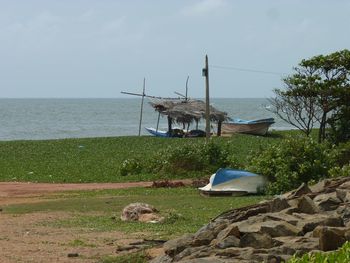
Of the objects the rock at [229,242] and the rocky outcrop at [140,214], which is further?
the rocky outcrop at [140,214]

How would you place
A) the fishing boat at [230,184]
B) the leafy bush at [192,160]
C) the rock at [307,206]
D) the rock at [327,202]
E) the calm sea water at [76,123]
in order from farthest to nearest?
1. the calm sea water at [76,123]
2. the leafy bush at [192,160]
3. the fishing boat at [230,184]
4. the rock at [327,202]
5. the rock at [307,206]

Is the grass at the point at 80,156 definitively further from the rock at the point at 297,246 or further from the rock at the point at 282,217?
the rock at the point at 297,246

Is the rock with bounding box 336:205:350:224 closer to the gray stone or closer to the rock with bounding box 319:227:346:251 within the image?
the gray stone

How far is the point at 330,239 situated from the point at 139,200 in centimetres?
1088

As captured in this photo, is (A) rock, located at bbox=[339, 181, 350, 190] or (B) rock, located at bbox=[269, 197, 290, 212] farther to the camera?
(A) rock, located at bbox=[339, 181, 350, 190]

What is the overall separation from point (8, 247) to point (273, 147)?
991cm

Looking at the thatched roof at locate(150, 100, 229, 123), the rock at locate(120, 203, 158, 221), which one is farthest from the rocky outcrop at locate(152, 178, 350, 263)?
the thatched roof at locate(150, 100, 229, 123)

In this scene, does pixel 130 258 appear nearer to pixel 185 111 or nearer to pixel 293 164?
pixel 293 164

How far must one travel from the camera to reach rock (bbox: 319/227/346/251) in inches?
301

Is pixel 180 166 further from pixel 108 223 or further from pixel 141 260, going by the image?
pixel 141 260

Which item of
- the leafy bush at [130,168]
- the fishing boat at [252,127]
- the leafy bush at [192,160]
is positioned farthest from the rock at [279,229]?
the fishing boat at [252,127]

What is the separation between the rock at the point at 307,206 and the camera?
31.9 feet

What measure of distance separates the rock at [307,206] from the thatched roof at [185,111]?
30334 mm

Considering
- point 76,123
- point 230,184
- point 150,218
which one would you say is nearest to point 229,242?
point 150,218
